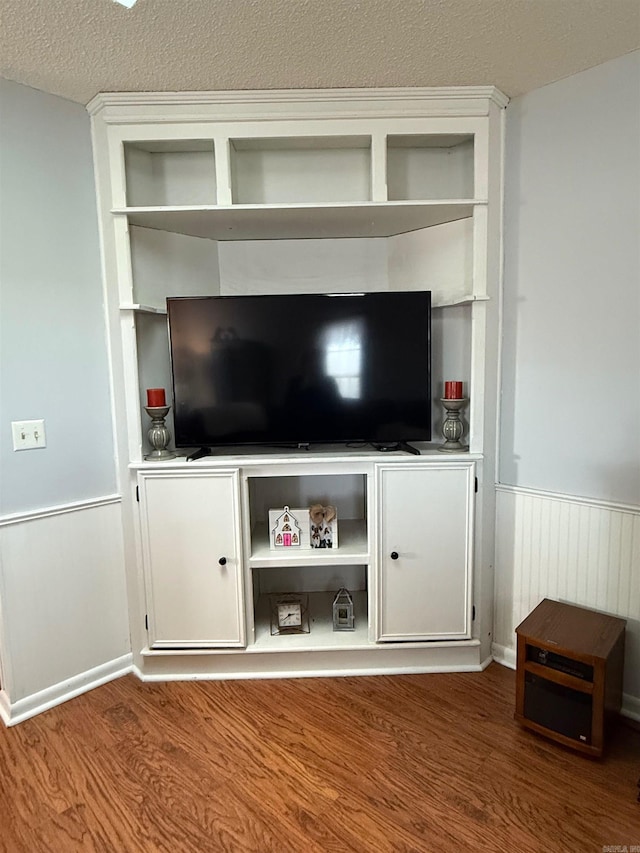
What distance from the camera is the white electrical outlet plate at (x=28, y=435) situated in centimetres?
→ 203

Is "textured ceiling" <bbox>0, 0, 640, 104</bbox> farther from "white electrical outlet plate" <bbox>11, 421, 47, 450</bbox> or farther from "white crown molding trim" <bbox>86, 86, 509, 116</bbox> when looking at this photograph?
"white electrical outlet plate" <bbox>11, 421, 47, 450</bbox>

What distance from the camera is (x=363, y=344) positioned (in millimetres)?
2191

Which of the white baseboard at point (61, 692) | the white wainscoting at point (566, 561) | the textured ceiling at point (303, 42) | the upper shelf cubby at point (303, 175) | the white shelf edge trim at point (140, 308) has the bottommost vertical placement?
the white baseboard at point (61, 692)

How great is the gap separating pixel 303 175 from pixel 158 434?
1.38m

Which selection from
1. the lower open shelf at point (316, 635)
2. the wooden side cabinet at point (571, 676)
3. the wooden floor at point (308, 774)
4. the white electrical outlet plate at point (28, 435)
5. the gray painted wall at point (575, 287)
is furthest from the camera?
the lower open shelf at point (316, 635)

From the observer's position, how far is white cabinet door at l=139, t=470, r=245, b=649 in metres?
2.21

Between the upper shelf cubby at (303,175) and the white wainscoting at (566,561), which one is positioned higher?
the upper shelf cubby at (303,175)

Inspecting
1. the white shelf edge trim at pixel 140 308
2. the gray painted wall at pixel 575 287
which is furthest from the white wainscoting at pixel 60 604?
the gray painted wall at pixel 575 287

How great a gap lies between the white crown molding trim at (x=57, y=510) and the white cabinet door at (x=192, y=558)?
7.4 inches

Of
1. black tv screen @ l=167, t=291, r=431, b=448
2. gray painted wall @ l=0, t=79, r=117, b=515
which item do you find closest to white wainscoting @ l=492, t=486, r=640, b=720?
black tv screen @ l=167, t=291, r=431, b=448

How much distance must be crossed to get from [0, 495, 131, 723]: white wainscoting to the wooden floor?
0.12 metres

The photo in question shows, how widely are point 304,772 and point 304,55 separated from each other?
99.4 inches

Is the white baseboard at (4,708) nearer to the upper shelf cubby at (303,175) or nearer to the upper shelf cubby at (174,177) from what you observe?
the upper shelf cubby at (174,177)

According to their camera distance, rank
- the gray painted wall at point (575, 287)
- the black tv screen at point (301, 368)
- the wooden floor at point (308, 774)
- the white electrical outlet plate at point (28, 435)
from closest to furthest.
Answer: the wooden floor at point (308, 774)
the gray painted wall at point (575, 287)
the white electrical outlet plate at point (28, 435)
the black tv screen at point (301, 368)
